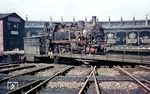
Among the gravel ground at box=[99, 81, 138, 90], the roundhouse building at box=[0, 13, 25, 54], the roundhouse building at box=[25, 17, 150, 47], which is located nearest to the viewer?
the gravel ground at box=[99, 81, 138, 90]

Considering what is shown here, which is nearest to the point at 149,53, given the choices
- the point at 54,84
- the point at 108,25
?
the point at 54,84

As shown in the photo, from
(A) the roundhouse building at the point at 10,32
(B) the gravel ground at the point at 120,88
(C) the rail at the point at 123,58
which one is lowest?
(B) the gravel ground at the point at 120,88

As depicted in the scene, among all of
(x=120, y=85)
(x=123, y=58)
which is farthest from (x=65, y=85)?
(x=123, y=58)

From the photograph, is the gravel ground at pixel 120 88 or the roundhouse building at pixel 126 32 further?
the roundhouse building at pixel 126 32

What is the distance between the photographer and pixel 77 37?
78.8 ft

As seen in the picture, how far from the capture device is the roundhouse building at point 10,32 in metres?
45.4

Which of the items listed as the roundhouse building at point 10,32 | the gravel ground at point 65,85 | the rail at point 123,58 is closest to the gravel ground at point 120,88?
the gravel ground at point 65,85

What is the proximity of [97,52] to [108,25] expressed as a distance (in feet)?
154

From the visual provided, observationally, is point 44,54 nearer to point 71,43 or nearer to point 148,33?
point 71,43

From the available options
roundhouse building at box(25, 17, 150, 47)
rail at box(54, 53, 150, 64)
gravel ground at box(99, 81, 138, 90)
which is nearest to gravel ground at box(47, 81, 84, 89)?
gravel ground at box(99, 81, 138, 90)

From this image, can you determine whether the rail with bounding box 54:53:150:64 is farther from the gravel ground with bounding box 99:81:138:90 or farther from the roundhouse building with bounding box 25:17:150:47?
the roundhouse building with bounding box 25:17:150:47

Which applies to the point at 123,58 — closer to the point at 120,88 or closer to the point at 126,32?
the point at 120,88

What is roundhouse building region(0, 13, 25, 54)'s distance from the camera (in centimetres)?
4538

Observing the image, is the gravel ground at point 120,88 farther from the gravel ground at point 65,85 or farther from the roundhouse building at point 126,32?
the roundhouse building at point 126,32
